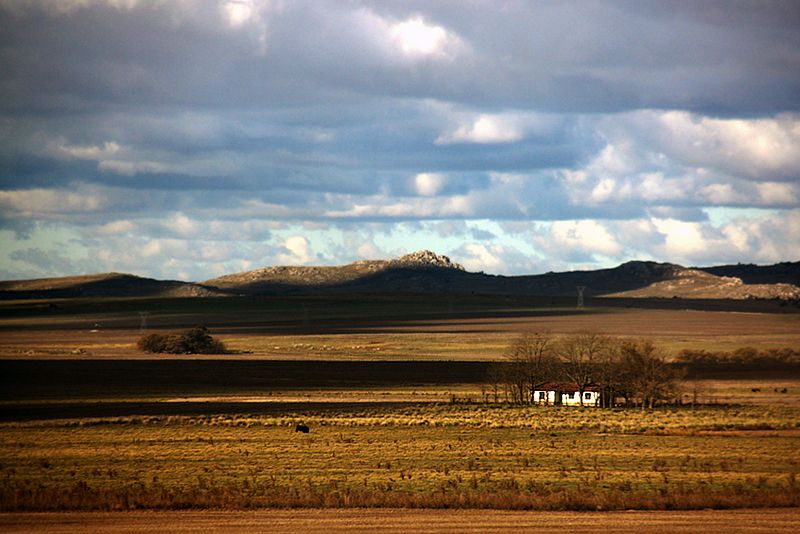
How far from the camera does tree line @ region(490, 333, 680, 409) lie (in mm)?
73500

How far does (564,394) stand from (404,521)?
153 feet

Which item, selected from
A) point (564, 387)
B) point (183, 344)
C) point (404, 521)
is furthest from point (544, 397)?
point (183, 344)

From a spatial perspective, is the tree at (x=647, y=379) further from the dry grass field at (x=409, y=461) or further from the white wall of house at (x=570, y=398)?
the dry grass field at (x=409, y=461)

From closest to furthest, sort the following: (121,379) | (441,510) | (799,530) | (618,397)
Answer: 1. (799,530)
2. (441,510)
3. (618,397)
4. (121,379)

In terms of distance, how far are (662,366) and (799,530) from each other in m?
50.2

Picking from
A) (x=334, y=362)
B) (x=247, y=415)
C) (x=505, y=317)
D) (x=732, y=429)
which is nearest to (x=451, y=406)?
(x=247, y=415)

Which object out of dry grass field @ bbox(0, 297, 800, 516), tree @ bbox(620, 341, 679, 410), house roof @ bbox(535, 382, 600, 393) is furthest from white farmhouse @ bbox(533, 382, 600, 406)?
dry grass field @ bbox(0, 297, 800, 516)

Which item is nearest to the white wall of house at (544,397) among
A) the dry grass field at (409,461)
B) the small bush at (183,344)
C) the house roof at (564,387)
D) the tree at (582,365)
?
the house roof at (564,387)

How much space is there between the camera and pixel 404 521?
30766 millimetres

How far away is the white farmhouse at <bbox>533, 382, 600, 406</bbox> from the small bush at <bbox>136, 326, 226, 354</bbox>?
59.3 metres

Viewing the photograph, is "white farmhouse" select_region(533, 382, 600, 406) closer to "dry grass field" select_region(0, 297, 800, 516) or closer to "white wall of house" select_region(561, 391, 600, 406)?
"white wall of house" select_region(561, 391, 600, 406)

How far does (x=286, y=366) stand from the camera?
10519 centimetres

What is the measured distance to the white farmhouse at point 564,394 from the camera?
247ft

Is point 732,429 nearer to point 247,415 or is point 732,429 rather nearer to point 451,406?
point 451,406
